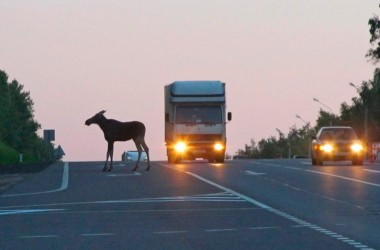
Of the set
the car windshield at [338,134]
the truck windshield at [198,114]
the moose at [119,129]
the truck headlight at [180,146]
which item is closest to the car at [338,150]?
the car windshield at [338,134]

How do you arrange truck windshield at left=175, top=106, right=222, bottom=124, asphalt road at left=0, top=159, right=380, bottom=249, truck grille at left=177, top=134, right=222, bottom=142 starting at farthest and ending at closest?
truck grille at left=177, top=134, right=222, bottom=142, truck windshield at left=175, top=106, right=222, bottom=124, asphalt road at left=0, top=159, right=380, bottom=249

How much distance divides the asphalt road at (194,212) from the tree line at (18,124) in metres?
91.0

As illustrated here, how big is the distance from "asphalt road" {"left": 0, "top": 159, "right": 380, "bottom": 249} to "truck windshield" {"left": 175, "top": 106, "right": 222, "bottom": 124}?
17.4m

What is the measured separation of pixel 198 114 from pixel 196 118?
0.19 meters

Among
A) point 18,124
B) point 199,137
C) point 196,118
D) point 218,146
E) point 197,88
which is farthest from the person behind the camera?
point 18,124

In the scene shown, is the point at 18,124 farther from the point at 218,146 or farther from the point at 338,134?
the point at 338,134

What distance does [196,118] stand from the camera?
193ft

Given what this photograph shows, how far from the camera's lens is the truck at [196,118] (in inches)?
2299

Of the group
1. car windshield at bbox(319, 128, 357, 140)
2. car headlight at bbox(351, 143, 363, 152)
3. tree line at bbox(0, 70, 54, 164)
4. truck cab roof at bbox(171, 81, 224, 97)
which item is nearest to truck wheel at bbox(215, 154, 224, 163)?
truck cab roof at bbox(171, 81, 224, 97)

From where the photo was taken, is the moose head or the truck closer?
the moose head

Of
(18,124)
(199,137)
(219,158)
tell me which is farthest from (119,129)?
(18,124)

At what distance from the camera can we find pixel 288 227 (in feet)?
64.7

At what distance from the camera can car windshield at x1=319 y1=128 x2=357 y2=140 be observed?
2227 inches

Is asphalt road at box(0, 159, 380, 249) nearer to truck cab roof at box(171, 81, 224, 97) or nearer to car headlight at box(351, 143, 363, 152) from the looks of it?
car headlight at box(351, 143, 363, 152)
